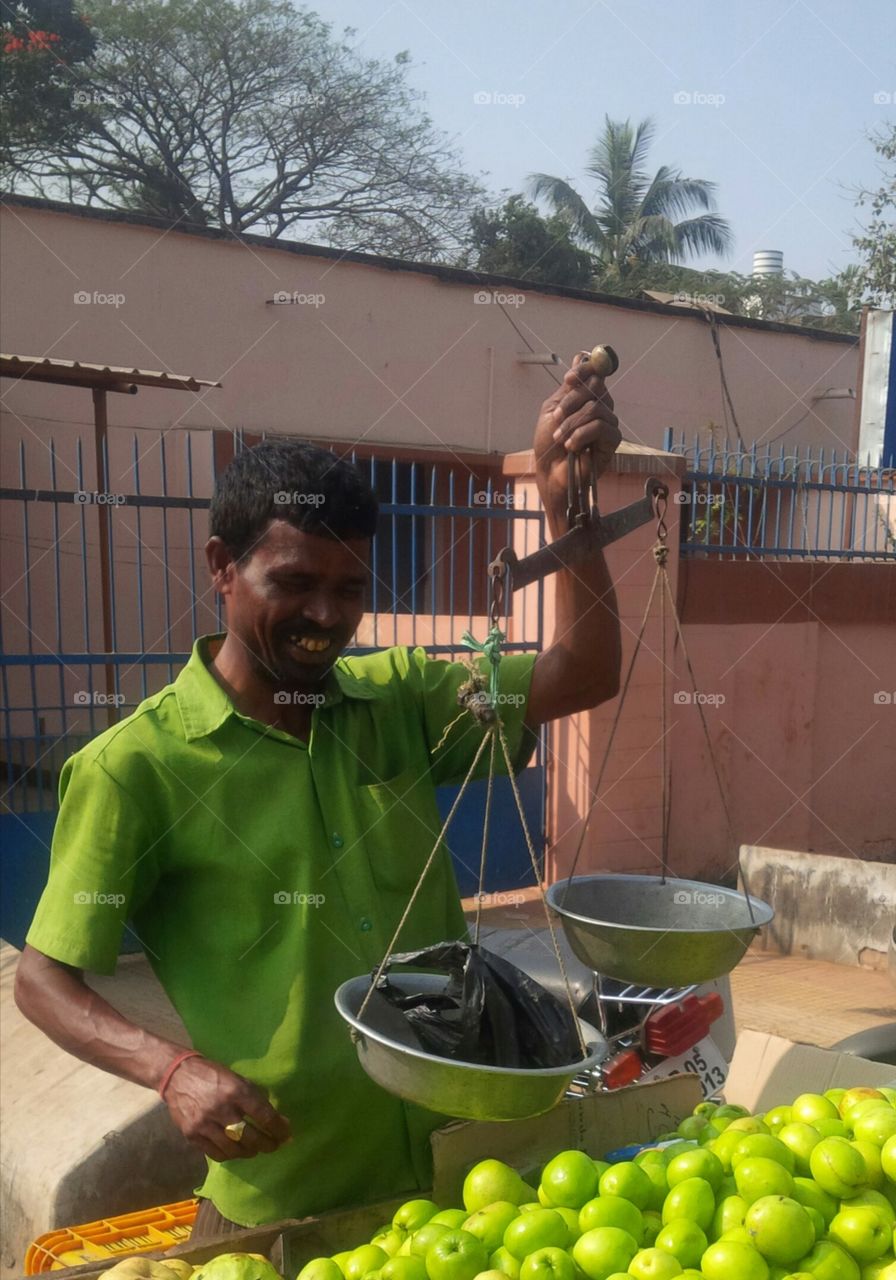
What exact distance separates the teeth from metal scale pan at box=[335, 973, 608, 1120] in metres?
0.52

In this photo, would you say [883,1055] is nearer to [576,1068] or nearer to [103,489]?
[576,1068]

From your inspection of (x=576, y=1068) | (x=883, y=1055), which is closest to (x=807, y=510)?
(x=883, y=1055)

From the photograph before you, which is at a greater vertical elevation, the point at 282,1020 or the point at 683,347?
the point at 683,347

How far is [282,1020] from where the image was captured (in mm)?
1671

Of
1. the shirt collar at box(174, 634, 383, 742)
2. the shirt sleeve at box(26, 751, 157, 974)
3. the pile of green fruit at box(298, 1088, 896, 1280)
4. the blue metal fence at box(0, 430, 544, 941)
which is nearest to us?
the pile of green fruit at box(298, 1088, 896, 1280)

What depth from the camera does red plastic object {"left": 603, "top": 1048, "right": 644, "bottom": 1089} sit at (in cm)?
277

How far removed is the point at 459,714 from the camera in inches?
74.8

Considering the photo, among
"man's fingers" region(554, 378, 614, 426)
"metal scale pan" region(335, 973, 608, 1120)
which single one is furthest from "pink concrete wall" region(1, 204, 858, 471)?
"metal scale pan" region(335, 973, 608, 1120)

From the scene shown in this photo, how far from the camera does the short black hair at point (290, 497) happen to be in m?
1.69

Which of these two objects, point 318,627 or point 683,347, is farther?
point 683,347

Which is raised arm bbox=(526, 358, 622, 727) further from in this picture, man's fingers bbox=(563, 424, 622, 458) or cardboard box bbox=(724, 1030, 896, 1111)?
cardboard box bbox=(724, 1030, 896, 1111)

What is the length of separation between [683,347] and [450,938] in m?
11.4

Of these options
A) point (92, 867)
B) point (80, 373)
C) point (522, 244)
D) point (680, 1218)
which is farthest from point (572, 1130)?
point (522, 244)

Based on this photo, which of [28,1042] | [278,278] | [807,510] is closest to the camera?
[28,1042]
